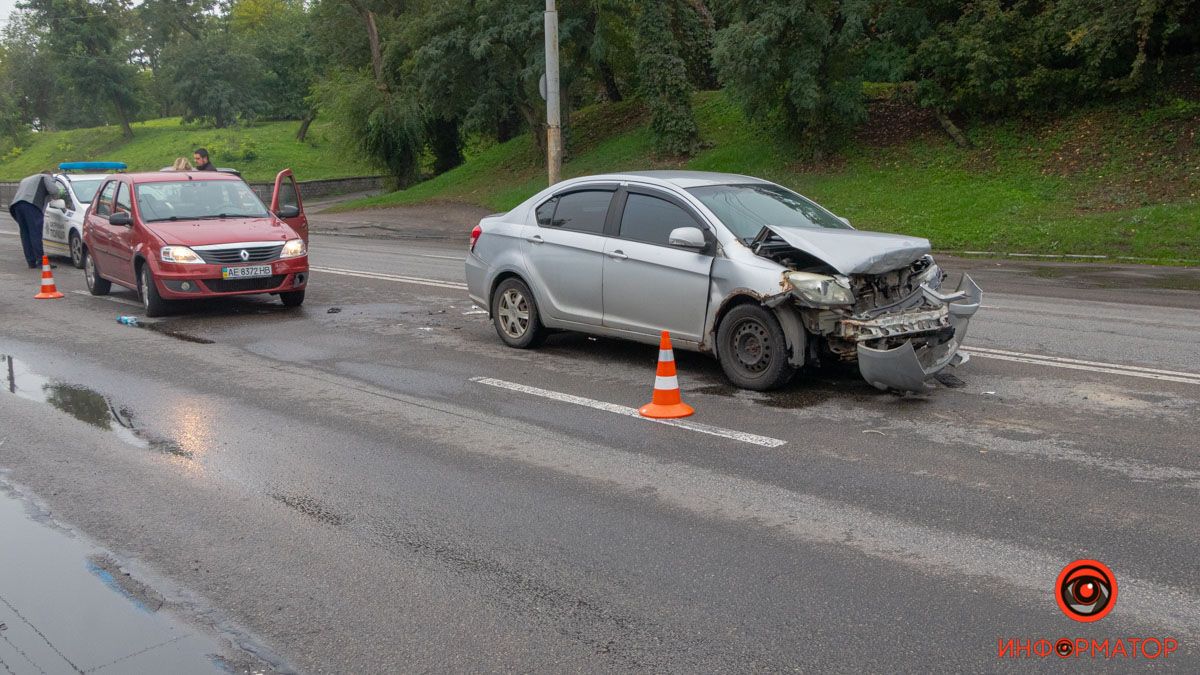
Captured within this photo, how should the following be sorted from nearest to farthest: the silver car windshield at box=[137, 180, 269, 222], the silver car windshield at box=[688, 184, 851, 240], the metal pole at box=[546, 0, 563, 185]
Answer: the silver car windshield at box=[688, 184, 851, 240] < the silver car windshield at box=[137, 180, 269, 222] < the metal pole at box=[546, 0, 563, 185]

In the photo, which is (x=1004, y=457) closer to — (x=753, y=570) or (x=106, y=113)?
(x=753, y=570)

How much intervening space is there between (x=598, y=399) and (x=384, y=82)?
36629 millimetres

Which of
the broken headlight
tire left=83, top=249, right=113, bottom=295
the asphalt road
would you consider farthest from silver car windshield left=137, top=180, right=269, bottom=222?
the broken headlight

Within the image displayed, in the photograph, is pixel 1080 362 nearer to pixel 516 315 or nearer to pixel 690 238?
pixel 690 238

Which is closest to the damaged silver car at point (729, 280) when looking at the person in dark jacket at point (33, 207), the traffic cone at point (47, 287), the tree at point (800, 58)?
the traffic cone at point (47, 287)

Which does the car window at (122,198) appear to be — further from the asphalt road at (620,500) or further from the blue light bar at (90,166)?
the blue light bar at (90,166)

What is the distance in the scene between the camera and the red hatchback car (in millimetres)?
12336

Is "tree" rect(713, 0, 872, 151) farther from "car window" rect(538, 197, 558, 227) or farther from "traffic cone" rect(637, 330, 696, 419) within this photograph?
"traffic cone" rect(637, 330, 696, 419)

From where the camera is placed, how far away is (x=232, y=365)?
992cm

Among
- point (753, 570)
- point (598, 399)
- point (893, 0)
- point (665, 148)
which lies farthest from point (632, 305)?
point (665, 148)

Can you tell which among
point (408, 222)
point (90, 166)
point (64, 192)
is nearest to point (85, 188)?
point (64, 192)

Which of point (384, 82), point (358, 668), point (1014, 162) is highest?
point (384, 82)

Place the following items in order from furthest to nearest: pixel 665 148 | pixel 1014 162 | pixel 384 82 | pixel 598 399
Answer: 1. pixel 384 82
2. pixel 665 148
3. pixel 1014 162
4. pixel 598 399

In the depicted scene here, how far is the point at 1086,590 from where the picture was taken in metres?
4.48
